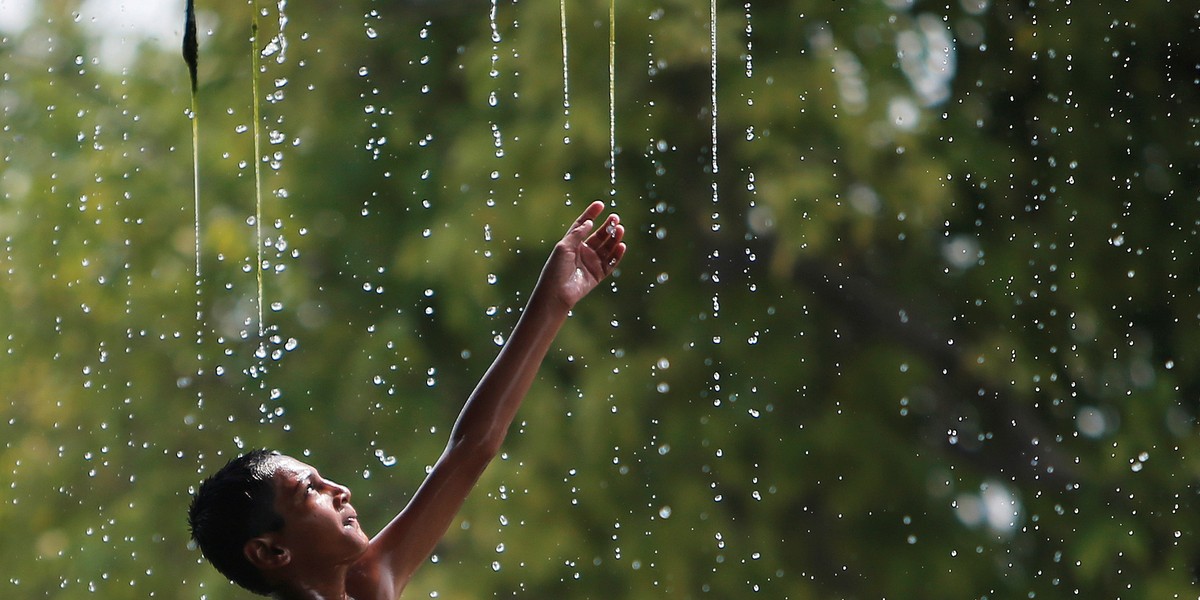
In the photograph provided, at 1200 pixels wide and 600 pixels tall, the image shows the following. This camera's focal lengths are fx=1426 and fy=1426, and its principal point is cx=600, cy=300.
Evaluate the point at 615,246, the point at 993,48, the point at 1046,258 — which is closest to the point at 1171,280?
the point at 1046,258

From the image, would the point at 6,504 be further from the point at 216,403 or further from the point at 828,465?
the point at 828,465

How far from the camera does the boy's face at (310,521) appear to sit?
4.22ft

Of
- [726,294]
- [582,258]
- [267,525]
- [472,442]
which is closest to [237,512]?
[267,525]

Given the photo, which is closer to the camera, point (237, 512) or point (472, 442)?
point (237, 512)

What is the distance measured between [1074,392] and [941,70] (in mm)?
747

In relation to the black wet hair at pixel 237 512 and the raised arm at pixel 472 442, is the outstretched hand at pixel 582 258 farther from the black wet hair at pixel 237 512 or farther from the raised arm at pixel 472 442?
the black wet hair at pixel 237 512

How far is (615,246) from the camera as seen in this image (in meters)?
1.46

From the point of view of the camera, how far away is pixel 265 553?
1277mm

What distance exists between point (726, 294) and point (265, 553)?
1886 mm

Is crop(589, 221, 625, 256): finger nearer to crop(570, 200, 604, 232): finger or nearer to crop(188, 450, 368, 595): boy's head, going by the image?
crop(570, 200, 604, 232): finger

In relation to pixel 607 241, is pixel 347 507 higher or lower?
lower

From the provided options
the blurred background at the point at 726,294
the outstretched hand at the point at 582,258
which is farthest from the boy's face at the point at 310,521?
the blurred background at the point at 726,294

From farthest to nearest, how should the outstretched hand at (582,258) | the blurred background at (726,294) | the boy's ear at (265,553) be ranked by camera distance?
the blurred background at (726,294) < the outstretched hand at (582,258) < the boy's ear at (265,553)

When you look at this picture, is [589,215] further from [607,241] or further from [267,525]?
[267,525]
